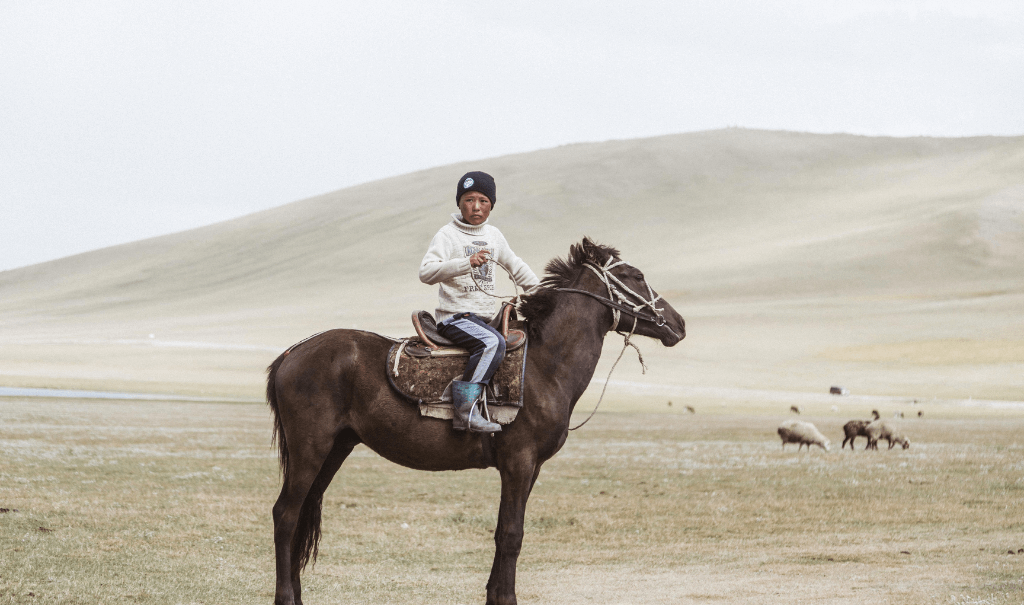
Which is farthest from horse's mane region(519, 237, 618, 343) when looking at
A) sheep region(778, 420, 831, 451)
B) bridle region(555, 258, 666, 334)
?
sheep region(778, 420, 831, 451)

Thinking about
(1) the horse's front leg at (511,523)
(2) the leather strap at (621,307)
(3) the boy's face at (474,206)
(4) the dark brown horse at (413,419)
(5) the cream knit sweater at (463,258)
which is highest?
(3) the boy's face at (474,206)

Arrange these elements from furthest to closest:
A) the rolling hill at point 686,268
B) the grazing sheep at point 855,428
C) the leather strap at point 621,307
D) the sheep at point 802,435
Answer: the rolling hill at point 686,268, the grazing sheep at point 855,428, the sheep at point 802,435, the leather strap at point 621,307

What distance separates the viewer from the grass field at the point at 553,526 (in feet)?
34.0

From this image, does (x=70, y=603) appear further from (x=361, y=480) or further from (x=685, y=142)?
(x=685, y=142)

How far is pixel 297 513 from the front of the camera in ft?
28.2

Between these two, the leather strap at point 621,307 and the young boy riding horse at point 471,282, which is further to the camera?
the leather strap at point 621,307

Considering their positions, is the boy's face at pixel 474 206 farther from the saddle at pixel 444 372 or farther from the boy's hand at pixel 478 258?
the saddle at pixel 444 372

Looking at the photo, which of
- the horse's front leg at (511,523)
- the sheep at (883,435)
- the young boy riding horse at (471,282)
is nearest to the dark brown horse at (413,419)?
the horse's front leg at (511,523)

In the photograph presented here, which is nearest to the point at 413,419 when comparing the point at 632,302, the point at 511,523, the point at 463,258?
the point at 511,523

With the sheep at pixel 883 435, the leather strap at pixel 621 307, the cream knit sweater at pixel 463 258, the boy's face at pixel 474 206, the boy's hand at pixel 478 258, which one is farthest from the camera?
the sheep at pixel 883 435

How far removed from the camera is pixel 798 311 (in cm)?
8594

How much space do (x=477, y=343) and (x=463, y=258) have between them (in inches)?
27.8

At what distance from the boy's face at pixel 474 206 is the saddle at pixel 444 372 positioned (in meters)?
0.80

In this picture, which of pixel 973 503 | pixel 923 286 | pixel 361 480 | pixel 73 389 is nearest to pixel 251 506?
pixel 361 480
